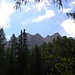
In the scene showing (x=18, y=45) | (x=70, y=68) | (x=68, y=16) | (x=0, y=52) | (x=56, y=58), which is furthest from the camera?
(x=18, y=45)

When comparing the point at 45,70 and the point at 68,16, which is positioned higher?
the point at 45,70

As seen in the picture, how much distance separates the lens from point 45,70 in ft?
251

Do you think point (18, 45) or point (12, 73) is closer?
point (12, 73)

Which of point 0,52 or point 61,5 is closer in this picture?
point 61,5

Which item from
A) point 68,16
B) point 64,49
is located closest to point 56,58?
point 64,49

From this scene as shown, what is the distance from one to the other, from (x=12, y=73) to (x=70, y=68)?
41.5m

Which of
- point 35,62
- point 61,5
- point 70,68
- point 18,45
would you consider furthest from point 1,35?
point 61,5

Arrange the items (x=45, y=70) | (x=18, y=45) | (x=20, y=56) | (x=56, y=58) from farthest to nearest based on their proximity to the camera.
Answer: (x=45, y=70) < (x=18, y=45) < (x=20, y=56) < (x=56, y=58)

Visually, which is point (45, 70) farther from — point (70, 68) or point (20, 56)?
point (70, 68)

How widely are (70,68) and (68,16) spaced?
7351 millimetres

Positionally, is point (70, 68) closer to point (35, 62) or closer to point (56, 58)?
point (56, 58)

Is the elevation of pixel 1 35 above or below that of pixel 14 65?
above

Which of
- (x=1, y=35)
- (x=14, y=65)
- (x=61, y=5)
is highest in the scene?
(x=1, y=35)

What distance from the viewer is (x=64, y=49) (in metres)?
24.2
